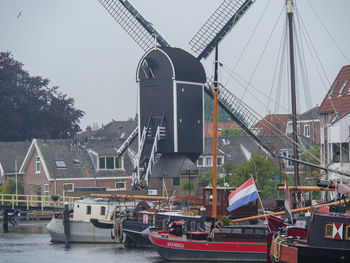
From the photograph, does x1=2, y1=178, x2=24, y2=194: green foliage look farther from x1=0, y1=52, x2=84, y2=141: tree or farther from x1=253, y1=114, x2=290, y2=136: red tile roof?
x1=253, y1=114, x2=290, y2=136: red tile roof

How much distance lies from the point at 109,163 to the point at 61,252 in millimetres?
35809

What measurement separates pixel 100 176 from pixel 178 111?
16.9m

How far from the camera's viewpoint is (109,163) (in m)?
94.1

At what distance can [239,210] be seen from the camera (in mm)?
55750

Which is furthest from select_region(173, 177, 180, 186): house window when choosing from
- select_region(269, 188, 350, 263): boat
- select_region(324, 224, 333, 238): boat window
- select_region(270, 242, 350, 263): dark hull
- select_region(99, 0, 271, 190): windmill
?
select_region(324, 224, 333, 238): boat window

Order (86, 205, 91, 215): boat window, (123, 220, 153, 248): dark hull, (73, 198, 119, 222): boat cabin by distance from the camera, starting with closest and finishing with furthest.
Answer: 1. (123, 220, 153, 248): dark hull
2. (73, 198, 119, 222): boat cabin
3. (86, 205, 91, 215): boat window

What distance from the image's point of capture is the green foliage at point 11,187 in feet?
308

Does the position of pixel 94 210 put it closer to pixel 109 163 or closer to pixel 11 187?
pixel 109 163

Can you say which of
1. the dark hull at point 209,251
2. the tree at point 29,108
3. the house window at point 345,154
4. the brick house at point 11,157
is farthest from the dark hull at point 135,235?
the tree at point 29,108

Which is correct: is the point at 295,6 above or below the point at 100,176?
above

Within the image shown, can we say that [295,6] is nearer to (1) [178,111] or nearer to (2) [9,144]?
(1) [178,111]

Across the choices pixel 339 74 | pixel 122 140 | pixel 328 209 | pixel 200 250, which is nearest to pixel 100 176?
pixel 122 140

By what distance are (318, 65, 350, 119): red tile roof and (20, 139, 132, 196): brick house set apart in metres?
27.1

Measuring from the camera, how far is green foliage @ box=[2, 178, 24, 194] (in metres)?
94.0
